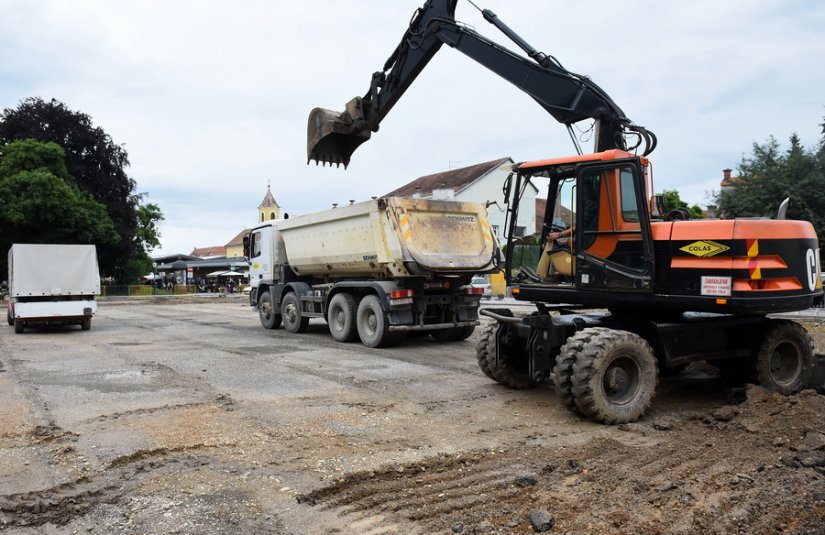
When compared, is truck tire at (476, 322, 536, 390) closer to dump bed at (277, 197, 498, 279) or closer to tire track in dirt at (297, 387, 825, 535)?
tire track in dirt at (297, 387, 825, 535)

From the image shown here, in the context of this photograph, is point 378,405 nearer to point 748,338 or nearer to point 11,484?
point 11,484

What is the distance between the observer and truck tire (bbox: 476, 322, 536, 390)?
298 inches

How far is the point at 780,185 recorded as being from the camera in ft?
88.9

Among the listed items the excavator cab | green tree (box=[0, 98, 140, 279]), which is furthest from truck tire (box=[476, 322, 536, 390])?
green tree (box=[0, 98, 140, 279])

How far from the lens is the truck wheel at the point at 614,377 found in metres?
5.88

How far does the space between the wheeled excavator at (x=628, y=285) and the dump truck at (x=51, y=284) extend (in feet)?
42.8

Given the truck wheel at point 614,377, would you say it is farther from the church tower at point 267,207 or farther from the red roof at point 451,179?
the church tower at point 267,207

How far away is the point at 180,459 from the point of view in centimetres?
504

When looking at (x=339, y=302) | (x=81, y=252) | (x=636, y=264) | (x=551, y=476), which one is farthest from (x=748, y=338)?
(x=81, y=252)

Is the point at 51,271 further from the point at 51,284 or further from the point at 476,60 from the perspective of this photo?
the point at 476,60

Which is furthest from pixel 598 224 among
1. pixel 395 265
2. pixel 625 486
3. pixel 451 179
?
pixel 451 179

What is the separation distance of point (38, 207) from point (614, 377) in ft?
93.3

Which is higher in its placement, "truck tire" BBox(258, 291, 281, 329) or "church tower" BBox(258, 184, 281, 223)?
"church tower" BBox(258, 184, 281, 223)

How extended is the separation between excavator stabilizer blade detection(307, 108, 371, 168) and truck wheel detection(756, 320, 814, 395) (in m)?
7.41
